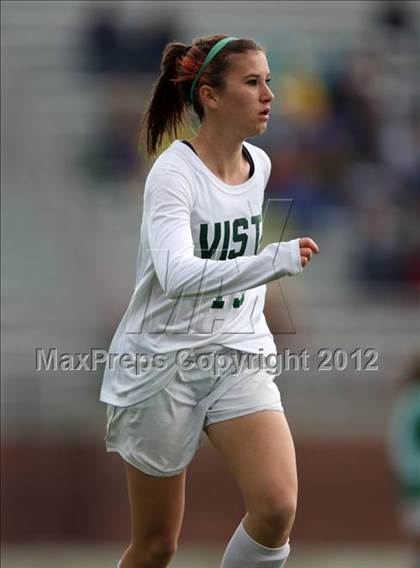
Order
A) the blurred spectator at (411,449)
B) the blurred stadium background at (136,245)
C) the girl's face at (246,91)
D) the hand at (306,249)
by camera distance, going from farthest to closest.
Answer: the blurred stadium background at (136,245) → the blurred spectator at (411,449) → the girl's face at (246,91) → the hand at (306,249)

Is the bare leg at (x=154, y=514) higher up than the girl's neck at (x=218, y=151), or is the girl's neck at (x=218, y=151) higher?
the girl's neck at (x=218, y=151)

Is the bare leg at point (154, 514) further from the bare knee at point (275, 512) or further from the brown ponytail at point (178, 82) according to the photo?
the brown ponytail at point (178, 82)

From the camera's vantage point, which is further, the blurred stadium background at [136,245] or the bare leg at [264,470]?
the blurred stadium background at [136,245]

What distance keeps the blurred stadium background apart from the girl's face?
15.1 feet

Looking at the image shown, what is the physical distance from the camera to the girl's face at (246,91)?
167 inches

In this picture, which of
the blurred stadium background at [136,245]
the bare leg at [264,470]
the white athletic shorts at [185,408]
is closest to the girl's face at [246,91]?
the white athletic shorts at [185,408]

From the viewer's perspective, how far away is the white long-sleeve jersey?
406 centimetres

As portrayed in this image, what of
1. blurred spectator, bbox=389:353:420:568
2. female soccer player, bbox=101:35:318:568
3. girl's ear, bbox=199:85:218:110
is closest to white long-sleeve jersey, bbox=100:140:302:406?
female soccer player, bbox=101:35:318:568

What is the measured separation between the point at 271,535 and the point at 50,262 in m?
6.78

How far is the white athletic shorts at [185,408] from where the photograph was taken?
13.9 ft

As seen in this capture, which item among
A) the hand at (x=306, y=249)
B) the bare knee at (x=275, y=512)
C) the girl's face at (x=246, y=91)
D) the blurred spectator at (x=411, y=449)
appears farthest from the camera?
the blurred spectator at (x=411, y=449)

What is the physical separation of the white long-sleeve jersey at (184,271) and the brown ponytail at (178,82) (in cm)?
21

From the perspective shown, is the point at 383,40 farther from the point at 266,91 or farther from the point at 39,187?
the point at 266,91

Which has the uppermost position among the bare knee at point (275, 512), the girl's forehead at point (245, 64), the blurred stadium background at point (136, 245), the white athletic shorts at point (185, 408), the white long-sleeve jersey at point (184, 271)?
the girl's forehead at point (245, 64)
